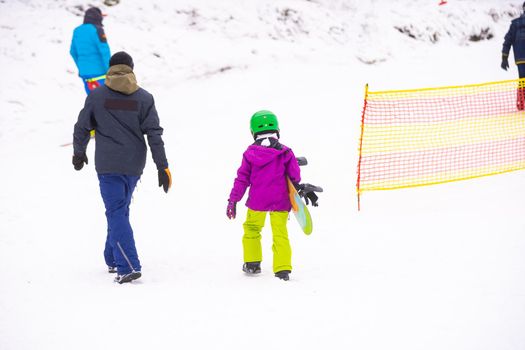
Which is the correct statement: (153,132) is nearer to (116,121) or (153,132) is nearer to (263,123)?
(116,121)

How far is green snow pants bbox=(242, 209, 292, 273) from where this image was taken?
15.7ft

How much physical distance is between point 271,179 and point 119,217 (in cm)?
136

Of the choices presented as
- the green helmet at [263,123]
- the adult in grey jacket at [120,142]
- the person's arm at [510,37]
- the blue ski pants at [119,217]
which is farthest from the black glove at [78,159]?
the person's arm at [510,37]

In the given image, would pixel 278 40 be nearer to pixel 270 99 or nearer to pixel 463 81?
pixel 270 99

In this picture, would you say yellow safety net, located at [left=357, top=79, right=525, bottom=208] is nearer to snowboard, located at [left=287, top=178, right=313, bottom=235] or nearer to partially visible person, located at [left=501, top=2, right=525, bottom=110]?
partially visible person, located at [left=501, top=2, right=525, bottom=110]

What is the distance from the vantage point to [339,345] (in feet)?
11.5

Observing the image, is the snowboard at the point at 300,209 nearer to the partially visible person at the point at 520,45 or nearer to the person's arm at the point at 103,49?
the person's arm at the point at 103,49

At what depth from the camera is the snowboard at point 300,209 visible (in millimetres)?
4711

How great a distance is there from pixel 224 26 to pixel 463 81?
21.9 feet

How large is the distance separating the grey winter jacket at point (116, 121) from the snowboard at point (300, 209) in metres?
1.26

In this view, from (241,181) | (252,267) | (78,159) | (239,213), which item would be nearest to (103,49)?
(239,213)

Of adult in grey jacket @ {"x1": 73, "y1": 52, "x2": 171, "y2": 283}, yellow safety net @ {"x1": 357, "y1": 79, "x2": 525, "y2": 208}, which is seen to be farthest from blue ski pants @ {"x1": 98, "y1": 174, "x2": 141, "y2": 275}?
yellow safety net @ {"x1": 357, "y1": 79, "x2": 525, "y2": 208}

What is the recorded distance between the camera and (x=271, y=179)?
4.73m

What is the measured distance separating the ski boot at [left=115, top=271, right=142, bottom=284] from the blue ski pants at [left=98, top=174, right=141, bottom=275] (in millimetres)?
29
